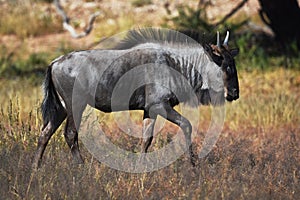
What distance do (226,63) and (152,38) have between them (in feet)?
2.40

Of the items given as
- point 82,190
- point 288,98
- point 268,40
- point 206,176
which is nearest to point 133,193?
point 82,190

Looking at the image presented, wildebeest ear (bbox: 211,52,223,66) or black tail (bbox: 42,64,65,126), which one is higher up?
wildebeest ear (bbox: 211,52,223,66)

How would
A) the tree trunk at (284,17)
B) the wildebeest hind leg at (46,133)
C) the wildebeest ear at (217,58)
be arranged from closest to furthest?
1. the wildebeest hind leg at (46,133)
2. the wildebeest ear at (217,58)
3. the tree trunk at (284,17)

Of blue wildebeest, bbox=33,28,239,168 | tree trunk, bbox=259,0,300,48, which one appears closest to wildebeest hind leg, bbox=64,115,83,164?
blue wildebeest, bbox=33,28,239,168

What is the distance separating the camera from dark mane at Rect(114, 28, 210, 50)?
6.96 metres

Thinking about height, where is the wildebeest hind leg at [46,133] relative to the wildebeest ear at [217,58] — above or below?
below

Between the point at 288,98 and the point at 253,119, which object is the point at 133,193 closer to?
the point at 253,119

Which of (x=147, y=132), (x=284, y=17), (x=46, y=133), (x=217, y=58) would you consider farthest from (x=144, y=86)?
(x=284, y=17)

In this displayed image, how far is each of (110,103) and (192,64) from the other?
0.87 metres

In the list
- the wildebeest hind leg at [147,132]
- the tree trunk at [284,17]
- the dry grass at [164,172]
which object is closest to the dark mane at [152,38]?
the wildebeest hind leg at [147,132]

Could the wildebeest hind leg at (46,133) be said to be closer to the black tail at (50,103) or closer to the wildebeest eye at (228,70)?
the black tail at (50,103)

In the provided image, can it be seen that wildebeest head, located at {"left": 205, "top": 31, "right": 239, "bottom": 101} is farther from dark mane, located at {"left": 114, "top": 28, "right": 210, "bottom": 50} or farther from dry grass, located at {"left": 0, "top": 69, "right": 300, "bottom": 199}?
dry grass, located at {"left": 0, "top": 69, "right": 300, "bottom": 199}

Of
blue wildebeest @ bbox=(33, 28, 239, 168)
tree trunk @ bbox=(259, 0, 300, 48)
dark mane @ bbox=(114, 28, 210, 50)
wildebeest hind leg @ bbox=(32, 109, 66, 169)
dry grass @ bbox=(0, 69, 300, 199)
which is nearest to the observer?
dry grass @ bbox=(0, 69, 300, 199)

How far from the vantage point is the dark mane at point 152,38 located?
22.8ft
